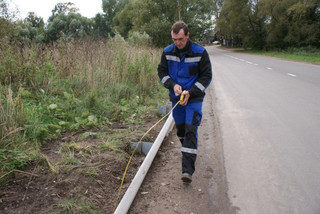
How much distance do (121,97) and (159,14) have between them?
3660 cm

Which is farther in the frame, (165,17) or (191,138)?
(165,17)

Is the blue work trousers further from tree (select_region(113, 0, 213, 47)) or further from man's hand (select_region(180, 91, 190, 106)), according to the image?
tree (select_region(113, 0, 213, 47))

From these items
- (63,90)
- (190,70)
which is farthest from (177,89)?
(63,90)

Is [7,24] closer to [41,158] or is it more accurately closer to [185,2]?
[41,158]

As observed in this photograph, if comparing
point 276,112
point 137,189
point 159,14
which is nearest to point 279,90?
point 276,112

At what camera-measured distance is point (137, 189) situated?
3326 mm

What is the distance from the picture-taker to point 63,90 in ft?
22.5

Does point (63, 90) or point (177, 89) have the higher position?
point (177, 89)

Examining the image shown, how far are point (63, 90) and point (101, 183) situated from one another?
3979mm

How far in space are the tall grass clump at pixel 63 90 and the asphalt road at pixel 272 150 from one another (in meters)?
2.48

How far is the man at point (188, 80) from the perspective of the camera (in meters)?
3.67

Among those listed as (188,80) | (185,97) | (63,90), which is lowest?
(63,90)

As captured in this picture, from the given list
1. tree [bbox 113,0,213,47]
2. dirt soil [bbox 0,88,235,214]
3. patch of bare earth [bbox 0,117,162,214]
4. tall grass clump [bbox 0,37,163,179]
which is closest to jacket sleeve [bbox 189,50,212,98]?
dirt soil [bbox 0,88,235,214]

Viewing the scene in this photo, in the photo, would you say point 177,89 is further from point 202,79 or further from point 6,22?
point 6,22
